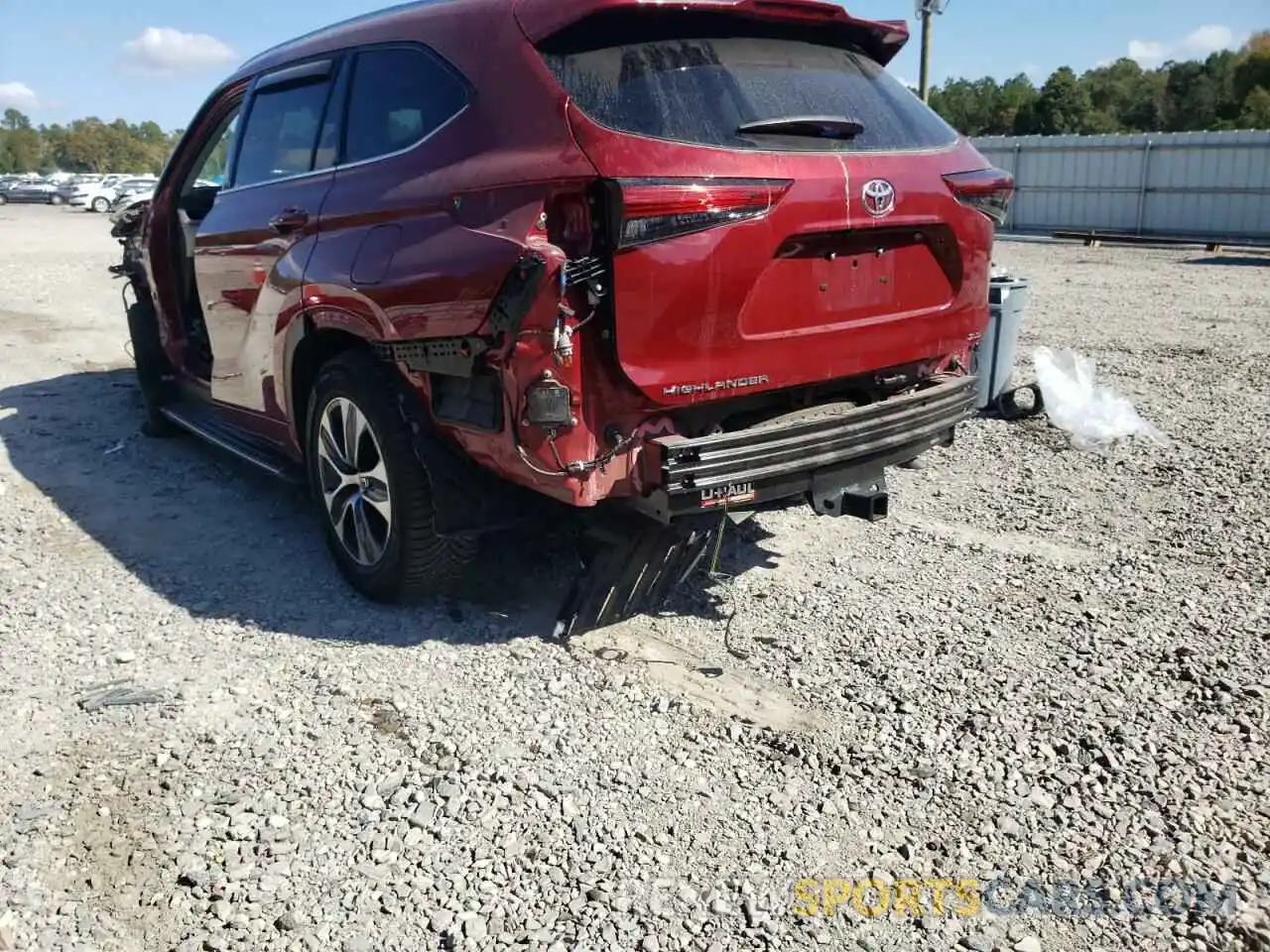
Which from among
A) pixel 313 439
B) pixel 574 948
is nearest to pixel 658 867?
pixel 574 948

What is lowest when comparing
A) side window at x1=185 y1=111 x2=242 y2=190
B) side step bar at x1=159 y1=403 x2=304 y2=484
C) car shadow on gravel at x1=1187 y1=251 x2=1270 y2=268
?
car shadow on gravel at x1=1187 y1=251 x2=1270 y2=268

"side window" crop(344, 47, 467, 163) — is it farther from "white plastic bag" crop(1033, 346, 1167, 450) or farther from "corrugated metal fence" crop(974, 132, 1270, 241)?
"corrugated metal fence" crop(974, 132, 1270, 241)

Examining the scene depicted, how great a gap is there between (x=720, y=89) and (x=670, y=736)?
6.69 ft

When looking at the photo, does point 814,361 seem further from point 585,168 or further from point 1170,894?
point 1170,894

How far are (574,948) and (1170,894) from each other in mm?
1438

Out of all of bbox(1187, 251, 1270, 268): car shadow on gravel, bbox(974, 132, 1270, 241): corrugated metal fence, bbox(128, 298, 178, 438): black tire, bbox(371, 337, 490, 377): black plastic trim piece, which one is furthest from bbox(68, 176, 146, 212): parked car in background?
bbox(371, 337, 490, 377): black plastic trim piece

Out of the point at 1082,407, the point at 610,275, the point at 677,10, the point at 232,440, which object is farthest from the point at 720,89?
the point at 1082,407

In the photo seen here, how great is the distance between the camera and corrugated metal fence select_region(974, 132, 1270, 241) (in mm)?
21891

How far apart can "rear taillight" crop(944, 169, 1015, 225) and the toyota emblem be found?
1.14 ft

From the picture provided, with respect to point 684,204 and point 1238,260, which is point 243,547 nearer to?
point 684,204

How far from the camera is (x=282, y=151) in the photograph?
4734 millimetres

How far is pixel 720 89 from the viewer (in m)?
3.45

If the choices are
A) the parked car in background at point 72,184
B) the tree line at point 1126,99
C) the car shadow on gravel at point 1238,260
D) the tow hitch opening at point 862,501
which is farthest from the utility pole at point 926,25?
the parked car in background at point 72,184

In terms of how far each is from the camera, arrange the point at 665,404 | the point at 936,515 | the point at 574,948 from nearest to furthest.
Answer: the point at 574,948 → the point at 665,404 → the point at 936,515
